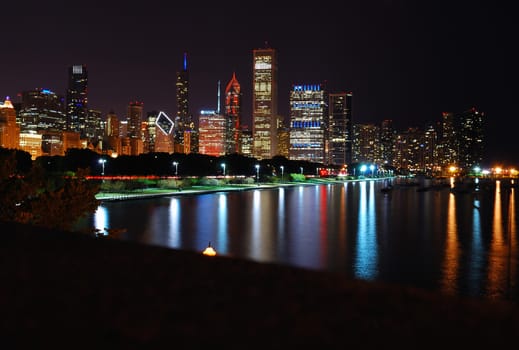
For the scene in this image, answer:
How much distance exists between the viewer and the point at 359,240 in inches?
910

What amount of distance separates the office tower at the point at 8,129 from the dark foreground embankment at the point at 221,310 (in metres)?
191

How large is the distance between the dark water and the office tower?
531 feet

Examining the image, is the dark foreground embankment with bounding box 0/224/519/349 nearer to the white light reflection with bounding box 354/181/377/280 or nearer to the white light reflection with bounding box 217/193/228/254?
the white light reflection with bounding box 354/181/377/280

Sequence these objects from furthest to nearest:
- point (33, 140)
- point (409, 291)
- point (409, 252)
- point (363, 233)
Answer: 1. point (33, 140)
2. point (363, 233)
3. point (409, 252)
4. point (409, 291)

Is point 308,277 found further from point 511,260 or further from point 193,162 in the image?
point 193,162

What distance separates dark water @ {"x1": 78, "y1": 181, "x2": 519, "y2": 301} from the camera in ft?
51.3

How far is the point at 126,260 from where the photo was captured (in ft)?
20.9

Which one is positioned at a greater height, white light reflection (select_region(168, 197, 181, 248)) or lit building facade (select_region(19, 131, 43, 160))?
lit building facade (select_region(19, 131, 43, 160))

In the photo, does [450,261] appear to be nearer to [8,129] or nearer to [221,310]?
[221,310]

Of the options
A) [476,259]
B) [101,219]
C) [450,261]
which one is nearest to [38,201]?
[450,261]

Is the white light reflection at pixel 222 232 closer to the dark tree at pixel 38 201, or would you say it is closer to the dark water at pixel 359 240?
the dark water at pixel 359 240

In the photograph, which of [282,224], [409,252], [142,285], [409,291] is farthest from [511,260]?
[142,285]

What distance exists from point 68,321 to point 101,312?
0.29 metres

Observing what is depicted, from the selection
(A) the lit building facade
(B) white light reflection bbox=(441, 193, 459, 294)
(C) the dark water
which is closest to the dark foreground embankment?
(C) the dark water
